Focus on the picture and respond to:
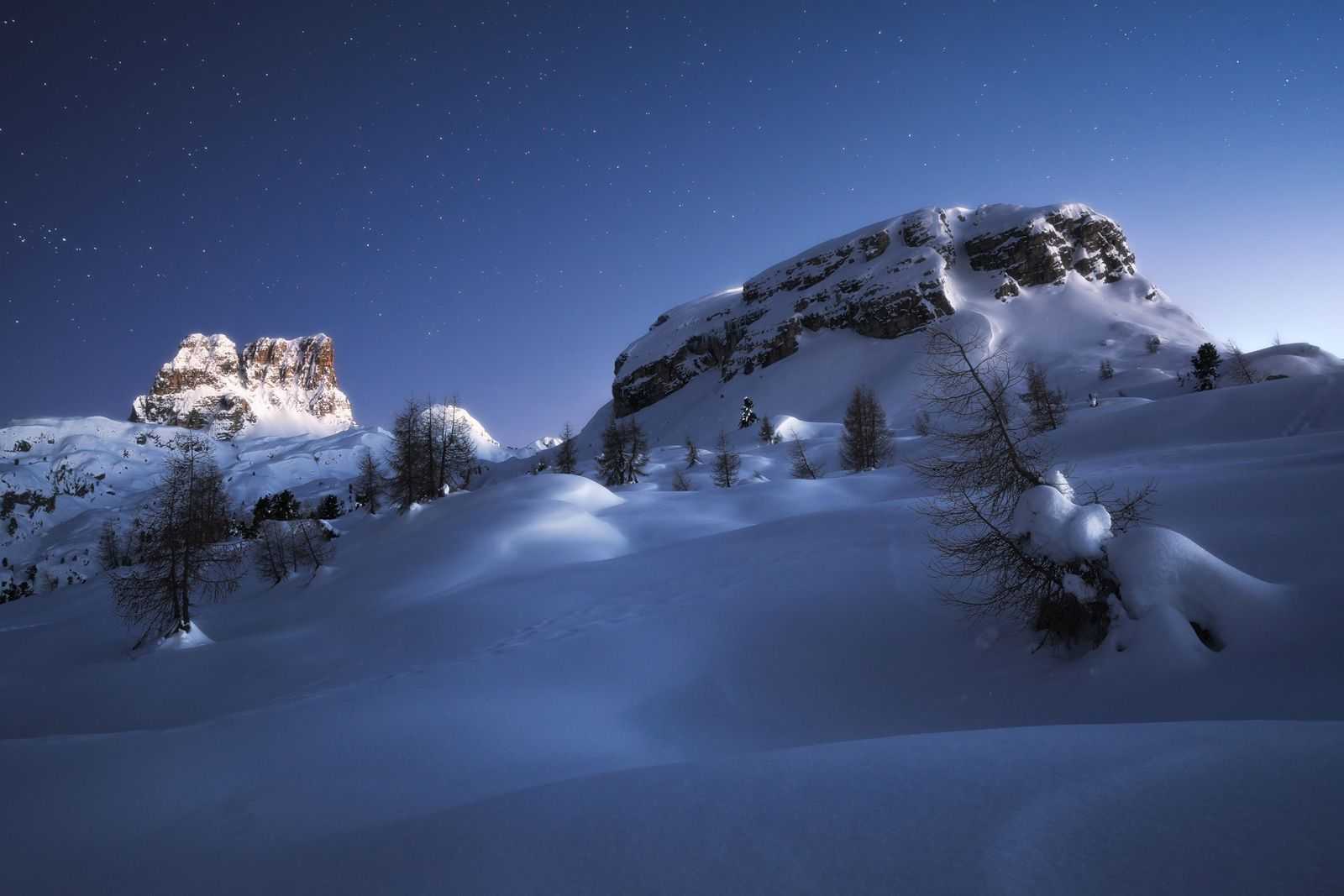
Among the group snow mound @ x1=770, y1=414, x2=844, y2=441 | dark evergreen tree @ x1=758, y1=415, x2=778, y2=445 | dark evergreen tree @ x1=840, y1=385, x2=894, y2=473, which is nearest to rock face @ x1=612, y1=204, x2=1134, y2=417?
snow mound @ x1=770, y1=414, x2=844, y2=441

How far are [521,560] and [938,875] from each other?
1783 cm

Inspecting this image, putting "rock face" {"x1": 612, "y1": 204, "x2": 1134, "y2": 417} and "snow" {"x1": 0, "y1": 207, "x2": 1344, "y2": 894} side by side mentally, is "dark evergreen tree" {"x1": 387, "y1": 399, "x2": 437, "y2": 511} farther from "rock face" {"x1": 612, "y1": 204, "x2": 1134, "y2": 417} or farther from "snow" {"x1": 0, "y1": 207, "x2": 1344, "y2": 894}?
"rock face" {"x1": 612, "y1": 204, "x2": 1134, "y2": 417}

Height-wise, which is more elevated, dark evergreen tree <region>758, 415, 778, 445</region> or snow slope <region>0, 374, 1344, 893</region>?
dark evergreen tree <region>758, 415, 778, 445</region>

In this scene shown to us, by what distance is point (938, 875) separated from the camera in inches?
87.0

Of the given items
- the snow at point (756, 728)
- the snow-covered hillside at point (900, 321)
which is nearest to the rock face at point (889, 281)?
the snow-covered hillside at point (900, 321)

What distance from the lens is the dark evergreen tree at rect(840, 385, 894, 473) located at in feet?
138

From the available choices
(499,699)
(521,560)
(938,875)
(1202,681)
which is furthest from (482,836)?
(521,560)

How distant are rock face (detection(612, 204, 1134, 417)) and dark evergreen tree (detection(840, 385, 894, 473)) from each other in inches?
3252

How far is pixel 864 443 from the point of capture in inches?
1656

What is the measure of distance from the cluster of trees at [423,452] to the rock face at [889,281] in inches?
4059

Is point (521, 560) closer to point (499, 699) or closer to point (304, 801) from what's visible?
point (499, 699)

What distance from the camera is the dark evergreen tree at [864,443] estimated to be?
42062mm

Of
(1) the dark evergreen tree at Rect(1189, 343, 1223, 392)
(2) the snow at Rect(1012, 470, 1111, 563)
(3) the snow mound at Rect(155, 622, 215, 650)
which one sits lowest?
(3) the snow mound at Rect(155, 622, 215, 650)

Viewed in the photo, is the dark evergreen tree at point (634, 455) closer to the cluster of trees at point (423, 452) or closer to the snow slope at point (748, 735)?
the cluster of trees at point (423, 452)
